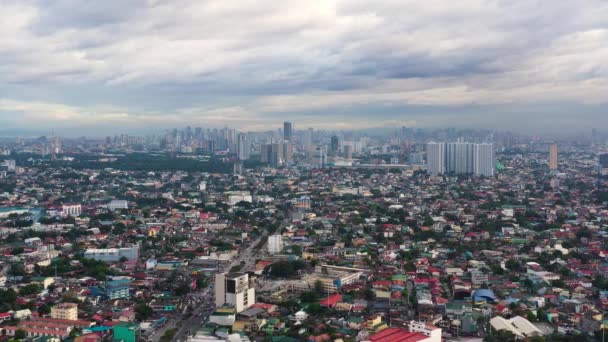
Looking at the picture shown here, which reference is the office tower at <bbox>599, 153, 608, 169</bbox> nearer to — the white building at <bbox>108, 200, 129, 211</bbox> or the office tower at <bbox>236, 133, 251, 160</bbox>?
the office tower at <bbox>236, 133, 251, 160</bbox>

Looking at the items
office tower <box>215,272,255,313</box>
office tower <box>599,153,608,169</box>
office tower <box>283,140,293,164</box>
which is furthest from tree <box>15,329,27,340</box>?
office tower <box>599,153,608,169</box>

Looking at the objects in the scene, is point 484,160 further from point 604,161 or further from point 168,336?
point 168,336

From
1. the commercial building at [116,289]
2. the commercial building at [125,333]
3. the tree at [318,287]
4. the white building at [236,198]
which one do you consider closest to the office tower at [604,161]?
the white building at [236,198]

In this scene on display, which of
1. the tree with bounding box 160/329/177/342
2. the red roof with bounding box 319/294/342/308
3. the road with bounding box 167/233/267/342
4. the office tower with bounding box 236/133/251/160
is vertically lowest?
the road with bounding box 167/233/267/342

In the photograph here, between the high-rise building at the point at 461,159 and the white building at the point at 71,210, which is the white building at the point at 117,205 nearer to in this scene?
the white building at the point at 71,210

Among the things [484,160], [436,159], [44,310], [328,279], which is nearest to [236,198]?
[328,279]

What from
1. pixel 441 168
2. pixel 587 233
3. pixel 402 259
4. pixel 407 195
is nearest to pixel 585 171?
pixel 441 168
